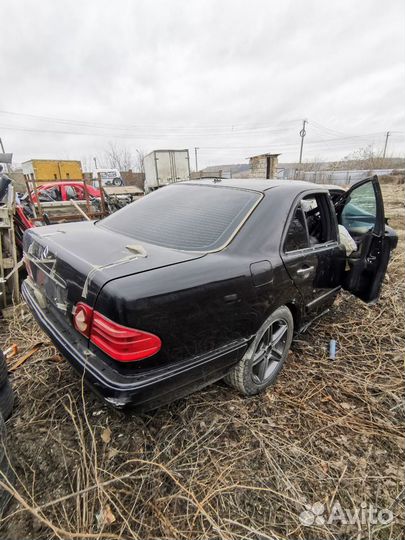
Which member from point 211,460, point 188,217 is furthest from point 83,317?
point 211,460

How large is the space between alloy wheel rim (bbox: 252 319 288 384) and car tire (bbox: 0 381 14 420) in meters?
1.77

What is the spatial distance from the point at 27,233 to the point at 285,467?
253 cm

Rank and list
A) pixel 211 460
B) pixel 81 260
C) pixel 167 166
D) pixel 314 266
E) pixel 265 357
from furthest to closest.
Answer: pixel 167 166 → pixel 314 266 → pixel 265 357 → pixel 211 460 → pixel 81 260

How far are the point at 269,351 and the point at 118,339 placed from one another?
1.38 m

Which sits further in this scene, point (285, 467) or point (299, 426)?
point (299, 426)

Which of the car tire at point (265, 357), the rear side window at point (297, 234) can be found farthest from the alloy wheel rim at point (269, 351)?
the rear side window at point (297, 234)

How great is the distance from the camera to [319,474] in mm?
1729

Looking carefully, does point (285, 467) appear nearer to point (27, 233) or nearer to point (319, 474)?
point (319, 474)

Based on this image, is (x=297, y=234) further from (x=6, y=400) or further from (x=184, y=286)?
(x=6, y=400)

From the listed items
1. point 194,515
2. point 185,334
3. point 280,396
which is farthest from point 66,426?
point 280,396

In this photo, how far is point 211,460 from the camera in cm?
176

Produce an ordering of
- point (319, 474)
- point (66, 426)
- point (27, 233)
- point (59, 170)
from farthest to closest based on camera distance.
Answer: point (59, 170), point (27, 233), point (66, 426), point (319, 474)

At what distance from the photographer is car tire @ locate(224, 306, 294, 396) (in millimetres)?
2045

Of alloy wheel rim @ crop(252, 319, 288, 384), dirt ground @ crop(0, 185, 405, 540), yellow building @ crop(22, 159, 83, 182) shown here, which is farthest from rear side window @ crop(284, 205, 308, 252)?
yellow building @ crop(22, 159, 83, 182)
